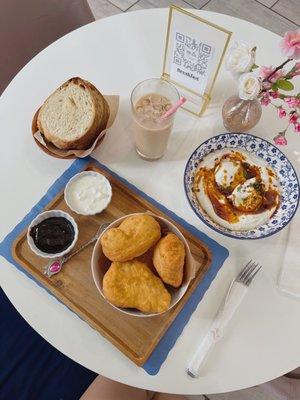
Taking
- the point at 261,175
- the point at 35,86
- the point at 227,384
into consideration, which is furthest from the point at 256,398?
the point at 35,86

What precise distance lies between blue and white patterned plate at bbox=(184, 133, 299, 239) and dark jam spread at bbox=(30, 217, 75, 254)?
11.1 inches

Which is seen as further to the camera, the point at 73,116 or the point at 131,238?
the point at 73,116

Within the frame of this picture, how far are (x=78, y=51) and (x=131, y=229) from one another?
23.4 inches

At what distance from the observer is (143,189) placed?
992mm

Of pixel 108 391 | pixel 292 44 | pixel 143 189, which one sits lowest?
pixel 108 391

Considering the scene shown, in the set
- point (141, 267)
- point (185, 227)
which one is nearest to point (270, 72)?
point (185, 227)

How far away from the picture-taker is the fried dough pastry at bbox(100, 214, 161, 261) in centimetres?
82

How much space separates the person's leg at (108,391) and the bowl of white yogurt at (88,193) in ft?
1.41

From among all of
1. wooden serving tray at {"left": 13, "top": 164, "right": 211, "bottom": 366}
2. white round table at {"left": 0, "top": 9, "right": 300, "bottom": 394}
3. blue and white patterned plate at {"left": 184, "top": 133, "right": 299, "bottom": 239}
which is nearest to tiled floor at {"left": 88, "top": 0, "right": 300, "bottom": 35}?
white round table at {"left": 0, "top": 9, "right": 300, "bottom": 394}

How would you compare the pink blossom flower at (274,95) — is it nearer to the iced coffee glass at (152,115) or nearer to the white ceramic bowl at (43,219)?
the iced coffee glass at (152,115)

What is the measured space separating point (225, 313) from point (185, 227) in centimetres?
21

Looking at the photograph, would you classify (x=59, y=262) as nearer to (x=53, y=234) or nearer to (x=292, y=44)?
(x=53, y=234)

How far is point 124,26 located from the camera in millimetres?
1183

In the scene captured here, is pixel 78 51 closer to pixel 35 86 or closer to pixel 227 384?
pixel 35 86
